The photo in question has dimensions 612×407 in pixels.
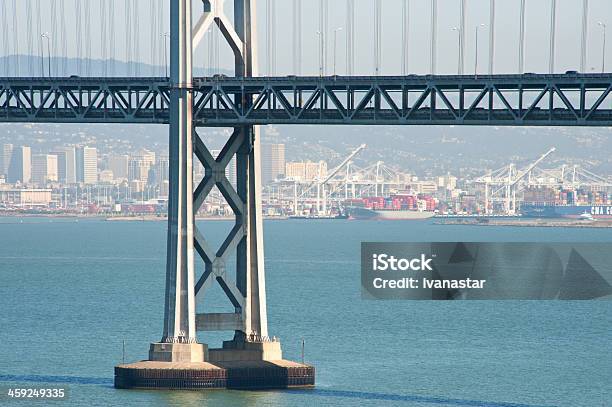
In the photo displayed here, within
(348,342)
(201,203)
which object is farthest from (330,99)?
(348,342)

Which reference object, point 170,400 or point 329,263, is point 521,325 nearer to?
point 170,400

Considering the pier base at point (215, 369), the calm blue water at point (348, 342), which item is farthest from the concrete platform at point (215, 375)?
the calm blue water at point (348, 342)

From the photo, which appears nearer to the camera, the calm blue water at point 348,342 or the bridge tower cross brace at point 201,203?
the bridge tower cross brace at point 201,203

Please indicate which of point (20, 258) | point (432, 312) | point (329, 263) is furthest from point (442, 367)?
point (20, 258)

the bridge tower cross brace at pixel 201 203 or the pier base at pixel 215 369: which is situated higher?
the bridge tower cross brace at pixel 201 203

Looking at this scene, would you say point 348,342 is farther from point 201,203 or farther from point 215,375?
point 215,375

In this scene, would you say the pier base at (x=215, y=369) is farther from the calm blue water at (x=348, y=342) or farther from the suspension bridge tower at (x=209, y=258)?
the calm blue water at (x=348, y=342)
